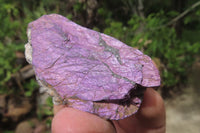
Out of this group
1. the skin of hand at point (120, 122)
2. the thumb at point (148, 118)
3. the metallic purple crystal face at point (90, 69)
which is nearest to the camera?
the skin of hand at point (120, 122)

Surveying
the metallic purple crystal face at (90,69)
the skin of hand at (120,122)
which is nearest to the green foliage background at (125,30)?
the metallic purple crystal face at (90,69)

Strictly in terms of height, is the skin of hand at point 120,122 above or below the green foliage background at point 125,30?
below

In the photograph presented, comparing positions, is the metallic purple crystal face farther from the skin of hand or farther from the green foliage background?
the green foliage background

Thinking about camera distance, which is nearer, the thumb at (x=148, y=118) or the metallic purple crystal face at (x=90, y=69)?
the metallic purple crystal face at (x=90, y=69)

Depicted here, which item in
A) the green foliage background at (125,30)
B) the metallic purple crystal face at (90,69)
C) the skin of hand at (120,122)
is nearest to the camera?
the skin of hand at (120,122)

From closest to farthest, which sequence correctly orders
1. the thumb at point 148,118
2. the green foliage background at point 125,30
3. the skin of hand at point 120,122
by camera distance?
the skin of hand at point 120,122 → the thumb at point 148,118 → the green foliage background at point 125,30

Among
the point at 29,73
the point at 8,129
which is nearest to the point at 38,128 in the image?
the point at 8,129

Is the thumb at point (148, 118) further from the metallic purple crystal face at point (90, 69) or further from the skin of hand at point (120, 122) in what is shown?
the metallic purple crystal face at point (90, 69)
